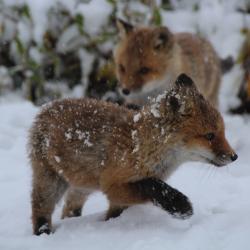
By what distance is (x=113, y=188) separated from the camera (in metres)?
4.77

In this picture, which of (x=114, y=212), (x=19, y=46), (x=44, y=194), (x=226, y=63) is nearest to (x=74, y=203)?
(x=44, y=194)

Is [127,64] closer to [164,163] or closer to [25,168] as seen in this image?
[25,168]

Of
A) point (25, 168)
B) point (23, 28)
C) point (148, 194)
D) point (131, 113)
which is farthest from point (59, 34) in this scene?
point (148, 194)

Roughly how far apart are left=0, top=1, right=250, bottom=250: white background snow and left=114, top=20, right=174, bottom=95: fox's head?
4.44 ft

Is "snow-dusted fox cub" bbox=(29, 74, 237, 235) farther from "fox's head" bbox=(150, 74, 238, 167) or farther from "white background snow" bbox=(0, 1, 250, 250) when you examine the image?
"white background snow" bbox=(0, 1, 250, 250)

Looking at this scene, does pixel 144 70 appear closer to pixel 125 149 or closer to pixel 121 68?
pixel 121 68

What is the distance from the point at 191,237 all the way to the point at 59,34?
6863 mm

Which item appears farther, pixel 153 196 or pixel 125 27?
pixel 125 27

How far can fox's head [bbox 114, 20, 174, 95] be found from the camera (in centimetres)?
822

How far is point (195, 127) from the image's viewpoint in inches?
188

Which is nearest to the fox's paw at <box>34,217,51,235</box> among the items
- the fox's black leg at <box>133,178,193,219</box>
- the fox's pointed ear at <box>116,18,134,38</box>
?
the fox's black leg at <box>133,178,193,219</box>

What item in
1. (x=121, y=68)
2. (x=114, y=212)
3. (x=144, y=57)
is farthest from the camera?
(x=121, y=68)

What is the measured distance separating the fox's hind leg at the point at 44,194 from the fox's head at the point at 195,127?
104 centimetres

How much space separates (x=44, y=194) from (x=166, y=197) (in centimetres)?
109
